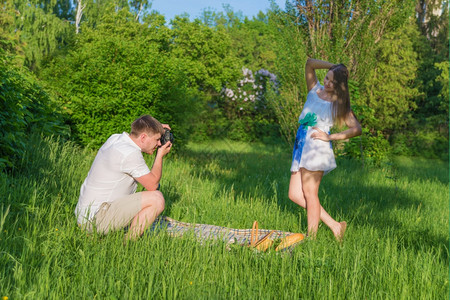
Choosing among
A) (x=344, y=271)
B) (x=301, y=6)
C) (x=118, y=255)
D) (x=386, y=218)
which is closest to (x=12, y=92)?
(x=118, y=255)

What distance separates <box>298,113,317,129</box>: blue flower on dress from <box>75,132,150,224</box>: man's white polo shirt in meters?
1.56

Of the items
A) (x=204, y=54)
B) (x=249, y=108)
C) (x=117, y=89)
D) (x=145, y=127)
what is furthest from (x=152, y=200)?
(x=204, y=54)

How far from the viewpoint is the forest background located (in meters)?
8.91

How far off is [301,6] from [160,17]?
62.0 feet

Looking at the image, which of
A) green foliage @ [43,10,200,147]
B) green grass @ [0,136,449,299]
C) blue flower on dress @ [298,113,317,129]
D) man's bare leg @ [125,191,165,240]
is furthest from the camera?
green foliage @ [43,10,200,147]

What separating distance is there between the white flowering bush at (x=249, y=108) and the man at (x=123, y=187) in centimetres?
1795

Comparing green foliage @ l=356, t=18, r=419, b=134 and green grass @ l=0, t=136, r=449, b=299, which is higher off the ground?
green foliage @ l=356, t=18, r=419, b=134

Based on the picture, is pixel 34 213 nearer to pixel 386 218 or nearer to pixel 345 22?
pixel 386 218

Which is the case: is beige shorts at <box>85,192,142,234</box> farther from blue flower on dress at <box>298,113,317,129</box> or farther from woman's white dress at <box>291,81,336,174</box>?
blue flower on dress at <box>298,113,317,129</box>

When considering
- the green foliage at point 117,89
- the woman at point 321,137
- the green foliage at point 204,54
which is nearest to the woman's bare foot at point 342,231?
the woman at point 321,137

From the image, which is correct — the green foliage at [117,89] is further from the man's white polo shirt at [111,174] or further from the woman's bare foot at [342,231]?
the woman's bare foot at [342,231]

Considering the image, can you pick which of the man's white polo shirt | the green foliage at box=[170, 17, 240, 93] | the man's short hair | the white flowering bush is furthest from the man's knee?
the green foliage at box=[170, 17, 240, 93]

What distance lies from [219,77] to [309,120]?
2326 centimetres

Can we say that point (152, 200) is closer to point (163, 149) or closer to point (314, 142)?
point (163, 149)
